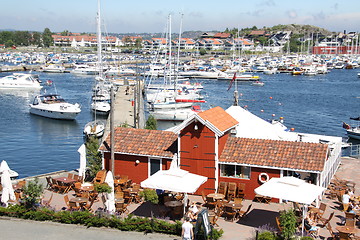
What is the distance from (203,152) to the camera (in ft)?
66.0

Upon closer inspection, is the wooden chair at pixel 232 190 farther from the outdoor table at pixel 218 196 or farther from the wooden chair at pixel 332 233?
the wooden chair at pixel 332 233

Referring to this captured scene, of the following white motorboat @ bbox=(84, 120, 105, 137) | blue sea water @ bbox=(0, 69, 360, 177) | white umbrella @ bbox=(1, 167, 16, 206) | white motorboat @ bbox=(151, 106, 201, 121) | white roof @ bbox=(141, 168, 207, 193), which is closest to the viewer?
white roof @ bbox=(141, 168, 207, 193)

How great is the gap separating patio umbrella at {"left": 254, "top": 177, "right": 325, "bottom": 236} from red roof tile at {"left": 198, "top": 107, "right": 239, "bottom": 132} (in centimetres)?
413

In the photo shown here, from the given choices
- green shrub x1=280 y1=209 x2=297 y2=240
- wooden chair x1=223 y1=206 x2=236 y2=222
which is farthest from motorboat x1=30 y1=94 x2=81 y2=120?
green shrub x1=280 y1=209 x2=297 y2=240

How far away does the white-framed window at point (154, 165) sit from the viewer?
21.3 m

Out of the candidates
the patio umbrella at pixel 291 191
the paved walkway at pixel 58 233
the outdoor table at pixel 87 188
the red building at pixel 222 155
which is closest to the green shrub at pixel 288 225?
the patio umbrella at pixel 291 191

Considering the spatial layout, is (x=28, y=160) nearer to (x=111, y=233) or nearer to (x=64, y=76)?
(x=111, y=233)

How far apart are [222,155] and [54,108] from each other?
36.7m

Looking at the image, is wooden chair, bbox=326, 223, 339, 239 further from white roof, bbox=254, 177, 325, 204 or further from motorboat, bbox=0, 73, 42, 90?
motorboat, bbox=0, 73, 42, 90

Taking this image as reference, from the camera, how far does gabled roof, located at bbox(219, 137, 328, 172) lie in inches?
765

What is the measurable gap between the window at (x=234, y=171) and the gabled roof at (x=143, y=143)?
7.76 ft

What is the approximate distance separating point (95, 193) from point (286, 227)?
27.2ft

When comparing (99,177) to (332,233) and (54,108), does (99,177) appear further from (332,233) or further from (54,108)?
(54,108)

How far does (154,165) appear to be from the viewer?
70.2 feet
